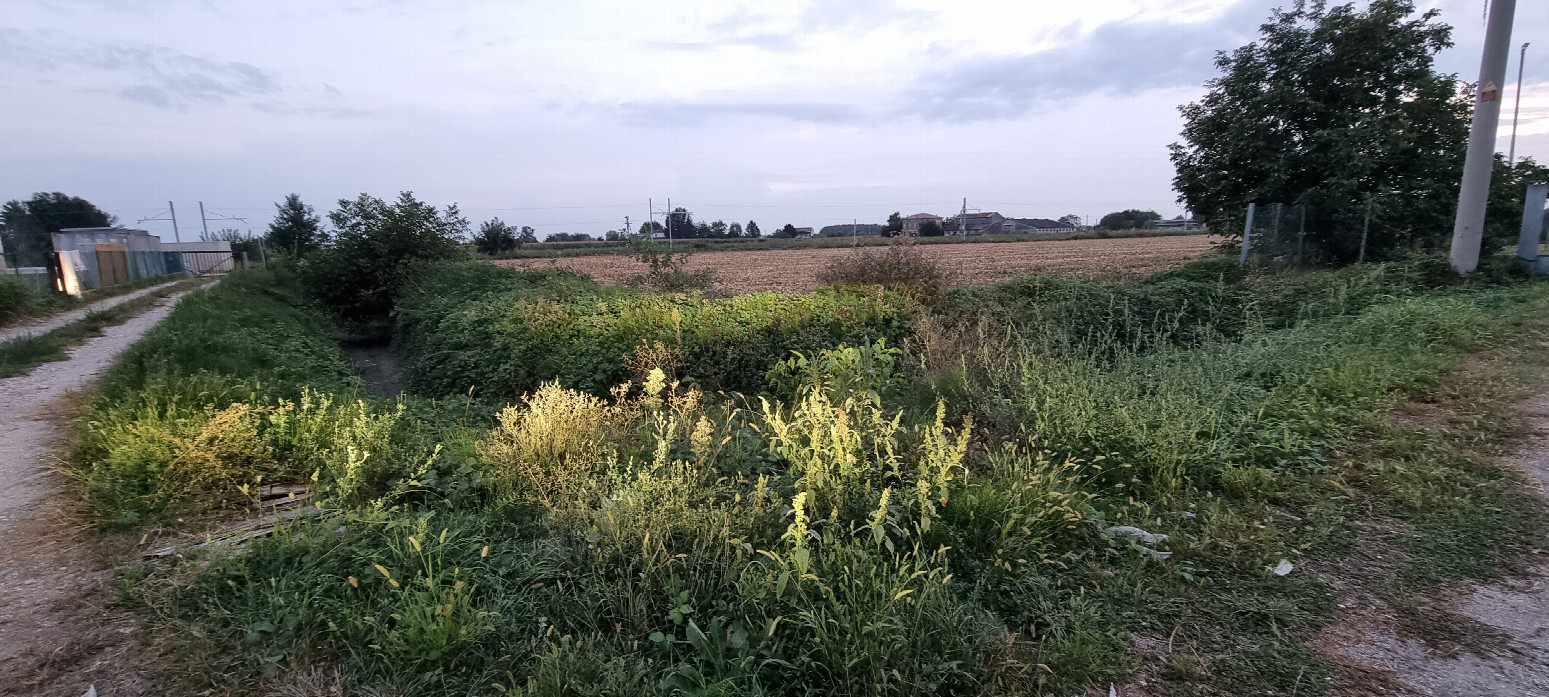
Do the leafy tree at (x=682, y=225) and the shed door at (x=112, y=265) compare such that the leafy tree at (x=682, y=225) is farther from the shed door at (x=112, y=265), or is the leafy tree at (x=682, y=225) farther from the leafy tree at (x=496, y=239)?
the shed door at (x=112, y=265)

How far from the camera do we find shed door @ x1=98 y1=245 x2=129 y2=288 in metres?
23.7

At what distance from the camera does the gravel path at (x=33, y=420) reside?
13.5ft

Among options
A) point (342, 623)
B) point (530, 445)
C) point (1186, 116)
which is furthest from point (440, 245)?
point (1186, 116)

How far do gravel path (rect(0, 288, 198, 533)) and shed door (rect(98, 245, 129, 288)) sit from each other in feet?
58.3

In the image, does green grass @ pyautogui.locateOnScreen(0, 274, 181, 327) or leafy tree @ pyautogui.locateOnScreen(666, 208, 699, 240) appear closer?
green grass @ pyautogui.locateOnScreen(0, 274, 181, 327)

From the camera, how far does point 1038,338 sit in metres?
7.80

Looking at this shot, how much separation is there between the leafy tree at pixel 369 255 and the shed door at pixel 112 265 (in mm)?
11991

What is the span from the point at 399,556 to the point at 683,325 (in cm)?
536

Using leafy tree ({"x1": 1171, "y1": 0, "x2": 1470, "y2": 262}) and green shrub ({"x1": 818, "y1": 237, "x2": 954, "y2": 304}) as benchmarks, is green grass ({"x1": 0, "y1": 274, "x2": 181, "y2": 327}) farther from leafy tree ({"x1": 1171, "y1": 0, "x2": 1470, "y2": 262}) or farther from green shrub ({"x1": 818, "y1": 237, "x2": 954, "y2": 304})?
leafy tree ({"x1": 1171, "y1": 0, "x2": 1470, "y2": 262})

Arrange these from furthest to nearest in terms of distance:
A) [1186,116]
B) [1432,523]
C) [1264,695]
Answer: [1186,116] < [1432,523] < [1264,695]

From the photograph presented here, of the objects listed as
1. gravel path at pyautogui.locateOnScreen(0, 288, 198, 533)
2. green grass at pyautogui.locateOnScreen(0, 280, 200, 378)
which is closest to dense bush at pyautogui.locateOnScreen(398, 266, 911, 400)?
gravel path at pyautogui.locateOnScreen(0, 288, 198, 533)

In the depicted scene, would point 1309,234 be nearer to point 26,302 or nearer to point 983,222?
point 26,302

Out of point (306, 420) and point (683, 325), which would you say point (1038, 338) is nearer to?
point (683, 325)

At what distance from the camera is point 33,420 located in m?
5.88
